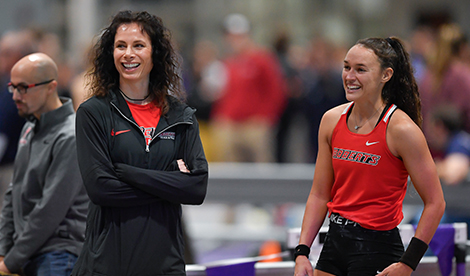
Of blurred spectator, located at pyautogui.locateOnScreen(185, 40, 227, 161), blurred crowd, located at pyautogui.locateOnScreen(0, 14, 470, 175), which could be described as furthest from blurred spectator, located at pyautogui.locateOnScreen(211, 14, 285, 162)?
blurred spectator, located at pyautogui.locateOnScreen(185, 40, 227, 161)

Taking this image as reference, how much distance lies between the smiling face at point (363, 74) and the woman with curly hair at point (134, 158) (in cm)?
80

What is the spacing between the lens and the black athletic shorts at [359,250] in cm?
254

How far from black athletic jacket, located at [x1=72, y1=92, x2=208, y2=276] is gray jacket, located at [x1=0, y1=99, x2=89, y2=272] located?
1.52ft

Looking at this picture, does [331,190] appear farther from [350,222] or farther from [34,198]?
[34,198]

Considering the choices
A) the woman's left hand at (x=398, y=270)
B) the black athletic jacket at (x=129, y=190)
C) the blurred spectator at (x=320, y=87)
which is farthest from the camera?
the blurred spectator at (x=320, y=87)

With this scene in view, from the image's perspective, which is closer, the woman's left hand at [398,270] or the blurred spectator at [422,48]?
the woman's left hand at [398,270]

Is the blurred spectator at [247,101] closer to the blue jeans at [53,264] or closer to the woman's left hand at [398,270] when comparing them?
the blue jeans at [53,264]

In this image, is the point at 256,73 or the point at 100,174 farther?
the point at 256,73

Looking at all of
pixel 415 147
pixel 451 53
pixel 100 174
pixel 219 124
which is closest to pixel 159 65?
pixel 100 174

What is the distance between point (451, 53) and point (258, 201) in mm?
3186

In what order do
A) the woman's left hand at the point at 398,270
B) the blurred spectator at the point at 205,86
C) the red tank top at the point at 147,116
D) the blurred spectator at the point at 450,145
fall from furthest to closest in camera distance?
the blurred spectator at the point at 205,86 → the blurred spectator at the point at 450,145 → the red tank top at the point at 147,116 → the woman's left hand at the point at 398,270

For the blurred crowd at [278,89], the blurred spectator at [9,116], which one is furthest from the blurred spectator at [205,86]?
the blurred spectator at [9,116]

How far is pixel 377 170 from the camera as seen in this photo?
8.30 feet

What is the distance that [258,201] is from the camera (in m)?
7.74
